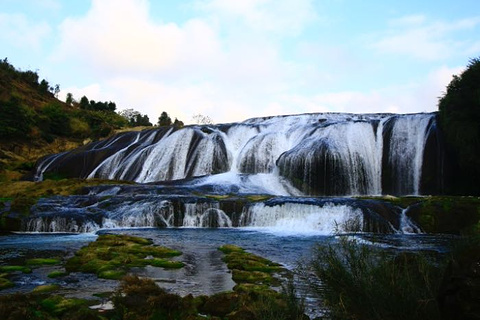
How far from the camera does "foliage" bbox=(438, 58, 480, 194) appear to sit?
2830 cm

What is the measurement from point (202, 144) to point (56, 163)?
16.8m

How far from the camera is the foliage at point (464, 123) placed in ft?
92.8

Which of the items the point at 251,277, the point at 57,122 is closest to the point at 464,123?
the point at 251,277

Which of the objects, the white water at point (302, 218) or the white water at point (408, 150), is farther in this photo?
the white water at point (408, 150)

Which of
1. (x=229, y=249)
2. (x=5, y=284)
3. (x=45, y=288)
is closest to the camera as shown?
(x=45, y=288)

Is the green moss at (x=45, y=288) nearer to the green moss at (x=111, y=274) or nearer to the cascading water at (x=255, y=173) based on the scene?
the green moss at (x=111, y=274)

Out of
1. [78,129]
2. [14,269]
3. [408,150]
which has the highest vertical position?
[78,129]

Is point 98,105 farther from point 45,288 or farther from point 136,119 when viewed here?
point 45,288

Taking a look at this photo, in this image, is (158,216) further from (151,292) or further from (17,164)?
(17,164)

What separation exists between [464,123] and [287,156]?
13406 millimetres

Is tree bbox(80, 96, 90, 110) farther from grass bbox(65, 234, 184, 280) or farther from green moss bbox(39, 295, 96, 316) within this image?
green moss bbox(39, 295, 96, 316)

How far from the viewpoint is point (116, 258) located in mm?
11977

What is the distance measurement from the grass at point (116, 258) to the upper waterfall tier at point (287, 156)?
18.2 metres

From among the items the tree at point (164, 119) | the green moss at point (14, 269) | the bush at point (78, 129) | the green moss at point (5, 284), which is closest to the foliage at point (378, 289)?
the green moss at point (5, 284)
